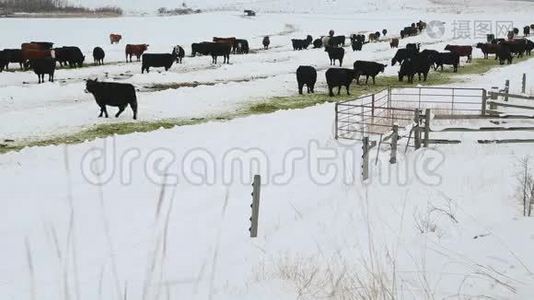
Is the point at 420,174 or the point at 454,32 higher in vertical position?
the point at 454,32

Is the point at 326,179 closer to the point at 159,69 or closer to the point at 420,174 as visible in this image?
the point at 420,174

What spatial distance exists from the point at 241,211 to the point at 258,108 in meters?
10.9

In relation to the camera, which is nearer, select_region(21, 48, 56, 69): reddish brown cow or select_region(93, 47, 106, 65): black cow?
select_region(21, 48, 56, 69): reddish brown cow

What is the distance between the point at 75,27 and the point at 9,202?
53.6 meters

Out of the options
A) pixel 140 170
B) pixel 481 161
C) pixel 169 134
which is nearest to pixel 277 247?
pixel 481 161

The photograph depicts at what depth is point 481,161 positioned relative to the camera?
31.9ft

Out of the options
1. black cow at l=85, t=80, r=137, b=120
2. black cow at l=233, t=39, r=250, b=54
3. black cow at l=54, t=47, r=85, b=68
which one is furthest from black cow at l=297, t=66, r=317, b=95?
black cow at l=233, t=39, r=250, b=54

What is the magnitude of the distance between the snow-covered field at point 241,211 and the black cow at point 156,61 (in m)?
6.99

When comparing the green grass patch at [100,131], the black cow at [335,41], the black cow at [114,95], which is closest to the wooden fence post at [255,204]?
the green grass patch at [100,131]

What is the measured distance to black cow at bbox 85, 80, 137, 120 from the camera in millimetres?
16859

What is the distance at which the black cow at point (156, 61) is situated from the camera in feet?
90.7

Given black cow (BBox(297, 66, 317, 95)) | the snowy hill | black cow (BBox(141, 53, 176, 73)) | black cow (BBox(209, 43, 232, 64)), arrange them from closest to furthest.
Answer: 1. black cow (BBox(297, 66, 317, 95))
2. black cow (BBox(141, 53, 176, 73))
3. black cow (BBox(209, 43, 232, 64))
4. the snowy hill

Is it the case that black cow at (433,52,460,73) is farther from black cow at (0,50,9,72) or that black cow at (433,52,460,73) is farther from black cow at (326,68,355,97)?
black cow at (0,50,9,72)

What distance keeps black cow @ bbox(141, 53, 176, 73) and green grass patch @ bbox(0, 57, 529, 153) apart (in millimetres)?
4613
